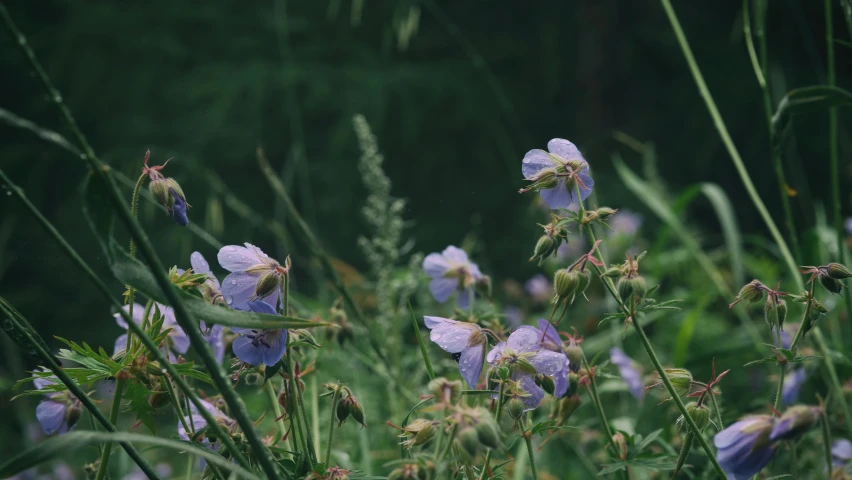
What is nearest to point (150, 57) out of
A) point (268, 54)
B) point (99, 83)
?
point (99, 83)

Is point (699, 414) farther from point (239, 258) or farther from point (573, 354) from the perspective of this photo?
point (239, 258)

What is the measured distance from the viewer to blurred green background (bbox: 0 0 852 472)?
4031 mm

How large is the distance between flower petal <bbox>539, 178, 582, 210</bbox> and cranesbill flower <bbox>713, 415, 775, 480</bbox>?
0.72 ft

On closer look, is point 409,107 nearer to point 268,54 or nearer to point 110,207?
point 268,54

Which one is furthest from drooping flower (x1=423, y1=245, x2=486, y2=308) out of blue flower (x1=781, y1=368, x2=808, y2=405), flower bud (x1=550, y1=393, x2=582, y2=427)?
blue flower (x1=781, y1=368, x2=808, y2=405)

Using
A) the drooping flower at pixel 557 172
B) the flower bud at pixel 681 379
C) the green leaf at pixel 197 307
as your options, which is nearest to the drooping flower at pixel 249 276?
the green leaf at pixel 197 307

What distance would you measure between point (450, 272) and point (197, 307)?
1.29 ft

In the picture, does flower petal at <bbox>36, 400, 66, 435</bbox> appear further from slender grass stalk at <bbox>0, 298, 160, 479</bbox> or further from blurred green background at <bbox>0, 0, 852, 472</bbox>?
blurred green background at <bbox>0, 0, 852, 472</bbox>

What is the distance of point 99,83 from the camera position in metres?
4.77

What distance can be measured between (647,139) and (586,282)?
4101mm

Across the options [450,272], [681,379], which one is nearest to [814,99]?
[681,379]

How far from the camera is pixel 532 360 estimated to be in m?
0.53

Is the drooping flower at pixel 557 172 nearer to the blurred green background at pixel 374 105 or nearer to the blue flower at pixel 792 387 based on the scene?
the blue flower at pixel 792 387

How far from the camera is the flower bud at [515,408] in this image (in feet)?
1.61
